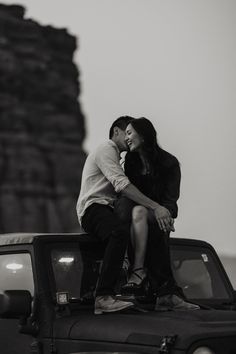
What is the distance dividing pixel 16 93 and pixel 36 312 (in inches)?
369

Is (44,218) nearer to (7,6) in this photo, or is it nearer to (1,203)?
(1,203)

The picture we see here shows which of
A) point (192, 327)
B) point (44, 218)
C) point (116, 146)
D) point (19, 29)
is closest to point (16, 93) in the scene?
point (19, 29)

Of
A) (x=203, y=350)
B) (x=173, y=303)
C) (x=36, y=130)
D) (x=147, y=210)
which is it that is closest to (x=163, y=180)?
(x=147, y=210)

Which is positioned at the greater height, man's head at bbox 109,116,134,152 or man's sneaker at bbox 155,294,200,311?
man's head at bbox 109,116,134,152

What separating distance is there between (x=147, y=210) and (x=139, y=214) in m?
0.05

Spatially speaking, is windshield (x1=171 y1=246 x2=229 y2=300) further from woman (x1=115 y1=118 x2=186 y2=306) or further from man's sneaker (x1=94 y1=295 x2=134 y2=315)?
man's sneaker (x1=94 y1=295 x2=134 y2=315)

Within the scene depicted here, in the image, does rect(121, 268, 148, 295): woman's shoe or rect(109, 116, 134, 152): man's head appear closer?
rect(121, 268, 148, 295): woman's shoe

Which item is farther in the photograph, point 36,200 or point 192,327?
point 36,200

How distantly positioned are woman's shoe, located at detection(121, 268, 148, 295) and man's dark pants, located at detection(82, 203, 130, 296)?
55 millimetres

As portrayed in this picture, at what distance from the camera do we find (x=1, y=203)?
13117 mm

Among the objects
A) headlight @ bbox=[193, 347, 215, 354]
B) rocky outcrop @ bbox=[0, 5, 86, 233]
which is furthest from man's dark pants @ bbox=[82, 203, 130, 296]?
rocky outcrop @ bbox=[0, 5, 86, 233]

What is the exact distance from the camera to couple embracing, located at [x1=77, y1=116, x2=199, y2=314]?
392 cm

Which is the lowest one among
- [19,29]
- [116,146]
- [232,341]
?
[232,341]

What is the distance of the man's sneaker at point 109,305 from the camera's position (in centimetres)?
377
